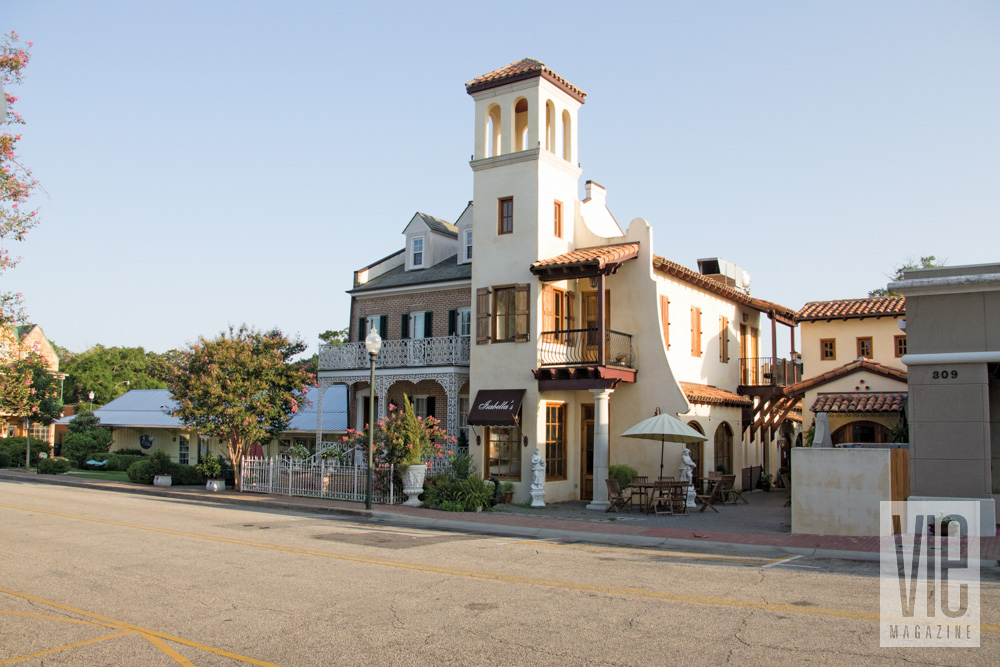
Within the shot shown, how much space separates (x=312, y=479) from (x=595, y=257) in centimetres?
1056

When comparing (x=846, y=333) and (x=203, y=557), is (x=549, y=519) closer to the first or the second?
(x=203, y=557)

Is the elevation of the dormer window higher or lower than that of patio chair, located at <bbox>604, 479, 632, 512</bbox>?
higher

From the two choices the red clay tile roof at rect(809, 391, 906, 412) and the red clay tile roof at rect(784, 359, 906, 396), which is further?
the red clay tile roof at rect(784, 359, 906, 396)

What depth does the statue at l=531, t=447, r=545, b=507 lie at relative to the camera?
21.6 meters

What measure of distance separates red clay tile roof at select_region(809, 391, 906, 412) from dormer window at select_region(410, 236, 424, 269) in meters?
15.3

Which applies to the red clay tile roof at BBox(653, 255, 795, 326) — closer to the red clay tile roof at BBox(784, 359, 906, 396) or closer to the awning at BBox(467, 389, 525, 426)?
the red clay tile roof at BBox(784, 359, 906, 396)

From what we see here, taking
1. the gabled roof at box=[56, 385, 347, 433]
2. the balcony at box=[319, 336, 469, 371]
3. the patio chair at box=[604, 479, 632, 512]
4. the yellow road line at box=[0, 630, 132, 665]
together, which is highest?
the balcony at box=[319, 336, 469, 371]

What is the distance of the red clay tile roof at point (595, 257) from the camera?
2145 cm

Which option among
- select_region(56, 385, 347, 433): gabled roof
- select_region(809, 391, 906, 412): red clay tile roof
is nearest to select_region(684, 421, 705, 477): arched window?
select_region(809, 391, 906, 412): red clay tile roof

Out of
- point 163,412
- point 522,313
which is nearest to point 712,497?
point 522,313

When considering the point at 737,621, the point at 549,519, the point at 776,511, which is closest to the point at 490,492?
the point at 549,519

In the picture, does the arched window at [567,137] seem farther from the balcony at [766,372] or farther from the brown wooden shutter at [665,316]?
the balcony at [766,372]

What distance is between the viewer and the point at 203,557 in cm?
1239

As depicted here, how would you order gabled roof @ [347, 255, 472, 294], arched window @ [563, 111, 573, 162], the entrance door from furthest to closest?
gabled roof @ [347, 255, 472, 294] → arched window @ [563, 111, 573, 162] → the entrance door
